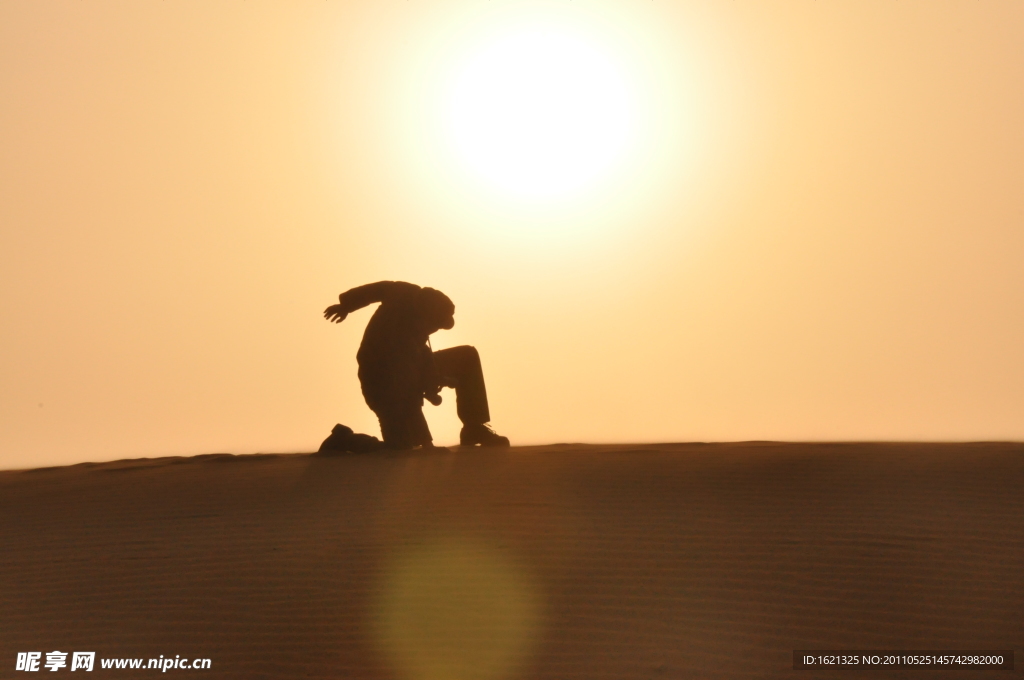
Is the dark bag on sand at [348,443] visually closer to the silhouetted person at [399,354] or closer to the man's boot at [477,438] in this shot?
the silhouetted person at [399,354]

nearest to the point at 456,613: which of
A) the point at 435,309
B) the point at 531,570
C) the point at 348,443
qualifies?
the point at 531,570

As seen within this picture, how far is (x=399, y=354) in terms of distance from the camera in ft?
31.5

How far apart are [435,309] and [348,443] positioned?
5.60ft

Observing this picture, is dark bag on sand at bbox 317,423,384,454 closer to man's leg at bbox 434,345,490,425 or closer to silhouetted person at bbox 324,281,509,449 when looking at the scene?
silhouetted person at bbox 324,281,509,449

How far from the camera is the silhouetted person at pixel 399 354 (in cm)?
959

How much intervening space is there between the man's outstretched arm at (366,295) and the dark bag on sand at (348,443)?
3.90 ft

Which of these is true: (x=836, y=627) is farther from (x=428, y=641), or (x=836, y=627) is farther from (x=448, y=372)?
(x=448, y=372)

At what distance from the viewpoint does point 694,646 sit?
4605 mm

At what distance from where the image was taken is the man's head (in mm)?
9859

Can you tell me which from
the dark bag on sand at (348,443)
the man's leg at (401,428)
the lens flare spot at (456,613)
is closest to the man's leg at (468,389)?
the man's leg at (401,428)

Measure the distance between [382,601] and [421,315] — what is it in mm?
5005

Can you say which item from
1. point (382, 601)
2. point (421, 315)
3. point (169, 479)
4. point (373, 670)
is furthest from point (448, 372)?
point (373, 670)

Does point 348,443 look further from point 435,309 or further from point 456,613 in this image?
point 456,613

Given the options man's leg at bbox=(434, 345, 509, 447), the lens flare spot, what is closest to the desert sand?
the lens flare spot
